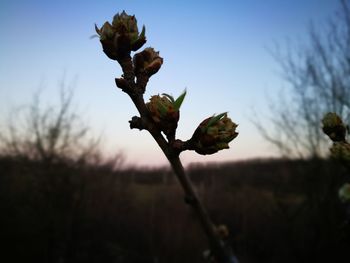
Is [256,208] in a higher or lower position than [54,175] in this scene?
lower

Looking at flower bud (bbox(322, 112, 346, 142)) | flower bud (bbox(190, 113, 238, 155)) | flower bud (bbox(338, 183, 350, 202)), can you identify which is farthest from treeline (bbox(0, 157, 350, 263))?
flower bud (bbox(190, 113, 238, 155))

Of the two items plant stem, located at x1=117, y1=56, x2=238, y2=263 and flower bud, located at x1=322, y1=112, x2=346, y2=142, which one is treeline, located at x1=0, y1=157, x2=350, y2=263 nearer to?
flower bud, located at x1=322, y1=112, x2=346, y2=142

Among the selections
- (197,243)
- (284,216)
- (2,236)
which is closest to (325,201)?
(284,216)

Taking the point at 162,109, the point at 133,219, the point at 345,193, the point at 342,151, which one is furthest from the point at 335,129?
the point at 133,219

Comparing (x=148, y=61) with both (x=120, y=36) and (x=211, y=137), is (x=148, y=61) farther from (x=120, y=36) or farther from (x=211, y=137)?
(x=211, y=137)

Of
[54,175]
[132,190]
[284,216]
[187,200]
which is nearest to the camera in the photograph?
[187,200]

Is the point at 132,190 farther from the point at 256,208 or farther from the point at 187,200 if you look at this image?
the point at 187,200

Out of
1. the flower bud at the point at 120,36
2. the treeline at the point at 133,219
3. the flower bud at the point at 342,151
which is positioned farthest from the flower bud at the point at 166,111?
the treeline at the point at 133,219

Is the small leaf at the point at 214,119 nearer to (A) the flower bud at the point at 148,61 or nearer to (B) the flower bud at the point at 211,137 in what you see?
(B) the flower bud at the point at 211,137
